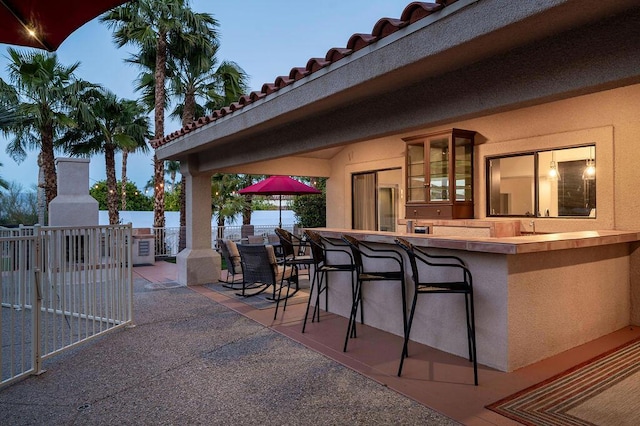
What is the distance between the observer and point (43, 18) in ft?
9.02

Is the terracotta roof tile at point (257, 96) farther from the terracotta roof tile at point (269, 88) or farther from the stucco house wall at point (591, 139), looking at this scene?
the stucco house wall at point (591, 139)

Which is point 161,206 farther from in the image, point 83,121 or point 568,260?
point 568,260

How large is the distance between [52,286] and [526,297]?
4971mm

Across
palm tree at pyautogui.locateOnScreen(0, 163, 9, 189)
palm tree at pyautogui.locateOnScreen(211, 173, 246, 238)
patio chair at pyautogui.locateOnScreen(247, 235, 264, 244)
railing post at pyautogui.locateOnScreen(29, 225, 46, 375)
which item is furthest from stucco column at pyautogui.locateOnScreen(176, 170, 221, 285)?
palm tree at pyautogui.locateOnScreen(0, 163, 9, 189)

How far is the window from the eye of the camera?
6020 millimetres

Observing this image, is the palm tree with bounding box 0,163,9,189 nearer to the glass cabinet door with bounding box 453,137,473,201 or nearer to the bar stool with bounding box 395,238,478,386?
the glass cabinet door with bounding box 453,137,473,201

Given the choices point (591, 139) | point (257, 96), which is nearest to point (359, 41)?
point (257, 96)

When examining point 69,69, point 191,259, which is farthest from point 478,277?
point 69,69

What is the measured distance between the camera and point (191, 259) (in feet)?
28.7

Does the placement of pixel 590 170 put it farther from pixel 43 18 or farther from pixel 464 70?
pixel 43 18

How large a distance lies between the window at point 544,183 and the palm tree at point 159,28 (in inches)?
422

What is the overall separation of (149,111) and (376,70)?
581 inches

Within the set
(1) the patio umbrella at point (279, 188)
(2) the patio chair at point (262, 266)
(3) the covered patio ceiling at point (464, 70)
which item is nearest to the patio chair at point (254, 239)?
(1) the patio umbrella at point (279, 188)

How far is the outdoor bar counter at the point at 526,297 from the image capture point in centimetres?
388
